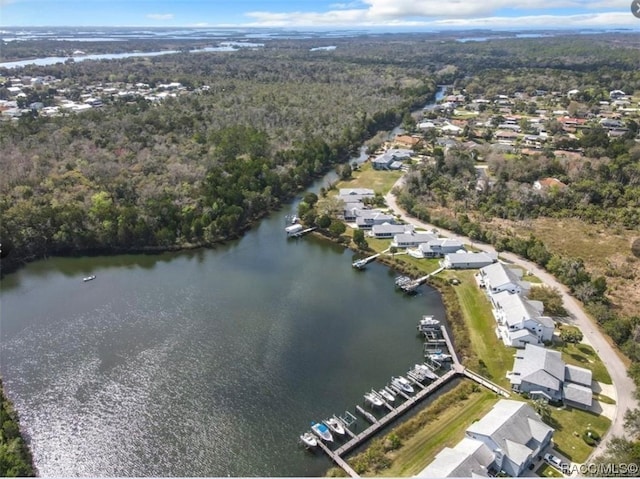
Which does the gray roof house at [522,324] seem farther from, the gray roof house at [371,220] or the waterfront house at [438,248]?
the gray roof house at [371,220]

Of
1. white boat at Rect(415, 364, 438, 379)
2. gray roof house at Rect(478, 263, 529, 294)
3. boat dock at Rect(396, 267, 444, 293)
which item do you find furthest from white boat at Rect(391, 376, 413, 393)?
gray roof house at Rect(478, 263, 529, 294)

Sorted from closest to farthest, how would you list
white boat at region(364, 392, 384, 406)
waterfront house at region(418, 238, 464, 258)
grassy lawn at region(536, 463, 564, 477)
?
grassy lawn at region(536, 463, 564, 477) < white boat at region(364, 392, 384, 406) < waterfront house at region(418, 238, 464, 258)

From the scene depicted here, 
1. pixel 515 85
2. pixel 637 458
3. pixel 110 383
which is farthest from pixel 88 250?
pixel 515 85

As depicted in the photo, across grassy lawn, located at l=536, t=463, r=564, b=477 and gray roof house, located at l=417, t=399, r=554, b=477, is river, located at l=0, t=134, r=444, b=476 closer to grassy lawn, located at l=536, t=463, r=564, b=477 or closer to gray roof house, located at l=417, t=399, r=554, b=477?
gray roof house, located at l=417, t=399, r=554, b=477

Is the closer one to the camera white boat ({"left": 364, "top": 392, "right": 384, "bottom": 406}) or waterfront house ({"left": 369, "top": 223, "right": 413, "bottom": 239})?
white boat ({"left": 364, "top": 392, "right": 384, "bottom": 406})

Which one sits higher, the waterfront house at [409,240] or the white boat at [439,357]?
the waterfront house at [409,240]

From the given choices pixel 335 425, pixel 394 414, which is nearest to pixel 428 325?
pixel 394 414

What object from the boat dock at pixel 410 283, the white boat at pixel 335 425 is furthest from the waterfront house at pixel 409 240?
the white boat at pixel 335 425
